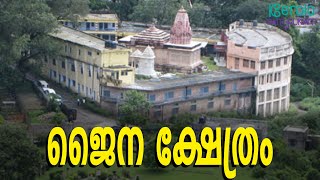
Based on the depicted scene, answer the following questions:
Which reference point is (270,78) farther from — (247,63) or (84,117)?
(84,117)

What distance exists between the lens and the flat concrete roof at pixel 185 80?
59.7 m

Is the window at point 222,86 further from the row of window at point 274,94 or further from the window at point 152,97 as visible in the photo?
the window at point 152,97

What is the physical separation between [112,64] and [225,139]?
13.2m

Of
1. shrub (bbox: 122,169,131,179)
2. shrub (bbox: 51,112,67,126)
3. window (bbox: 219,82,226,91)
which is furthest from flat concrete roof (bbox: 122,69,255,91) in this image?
shrub (bbox: 122,169,131,179)

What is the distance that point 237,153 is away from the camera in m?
49.3

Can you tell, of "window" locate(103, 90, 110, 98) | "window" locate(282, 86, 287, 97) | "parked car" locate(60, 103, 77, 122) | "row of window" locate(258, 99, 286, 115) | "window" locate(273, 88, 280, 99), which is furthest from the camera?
"window" locate(282, 86, 287, 97)

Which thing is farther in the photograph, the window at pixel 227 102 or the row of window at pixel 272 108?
the row of window at pixel 272 108

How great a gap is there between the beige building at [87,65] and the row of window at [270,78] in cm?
1071

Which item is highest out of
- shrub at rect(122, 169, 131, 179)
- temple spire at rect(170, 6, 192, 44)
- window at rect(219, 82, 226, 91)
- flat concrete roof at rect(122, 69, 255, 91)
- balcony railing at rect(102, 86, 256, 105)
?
temple spire at rect(170, 6, 192, 44)

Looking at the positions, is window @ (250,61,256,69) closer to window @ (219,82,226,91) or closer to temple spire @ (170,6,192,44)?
window @ (219,82,226,91)

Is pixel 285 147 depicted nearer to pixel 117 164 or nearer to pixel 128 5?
pixel 117 164

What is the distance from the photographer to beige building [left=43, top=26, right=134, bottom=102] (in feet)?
197

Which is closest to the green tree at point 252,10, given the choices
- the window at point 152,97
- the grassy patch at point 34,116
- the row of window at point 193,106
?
the row of window at point 193,106

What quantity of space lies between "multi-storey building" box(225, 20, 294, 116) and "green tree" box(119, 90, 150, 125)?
1049cm
